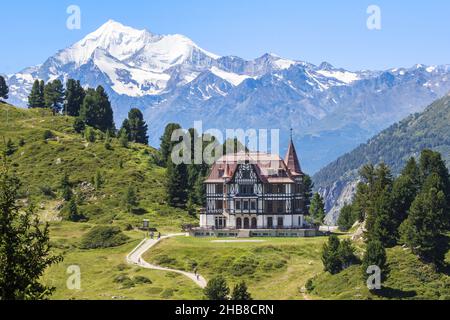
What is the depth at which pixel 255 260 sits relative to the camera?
337 feet

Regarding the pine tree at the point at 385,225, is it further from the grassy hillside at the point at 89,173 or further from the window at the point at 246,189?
the grassy hillside at the point at 89,173

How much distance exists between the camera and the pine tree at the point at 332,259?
96.8 metres

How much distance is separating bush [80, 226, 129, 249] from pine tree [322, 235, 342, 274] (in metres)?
33.8

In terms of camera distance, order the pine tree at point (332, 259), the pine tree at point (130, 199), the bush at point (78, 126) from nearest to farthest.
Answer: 1. the pine tree at point (332, 259)
2. the pine tree at point (130, 199)
3. the bush at point (78, 126)

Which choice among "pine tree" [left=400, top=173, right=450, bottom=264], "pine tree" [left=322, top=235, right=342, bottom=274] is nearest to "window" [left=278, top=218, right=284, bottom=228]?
"pine tree" [left=322, top=235, right=342, bottom=274]

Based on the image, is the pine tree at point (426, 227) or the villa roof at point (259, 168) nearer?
the pine tree at point (426, 227)

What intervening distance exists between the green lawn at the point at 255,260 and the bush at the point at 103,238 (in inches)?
330

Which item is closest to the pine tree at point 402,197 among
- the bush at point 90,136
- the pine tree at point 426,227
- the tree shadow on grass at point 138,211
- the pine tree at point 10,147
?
the pine tree at point 426,227

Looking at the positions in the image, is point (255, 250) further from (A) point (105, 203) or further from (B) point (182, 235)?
(A) point (105, 203)

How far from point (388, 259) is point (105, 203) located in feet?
219

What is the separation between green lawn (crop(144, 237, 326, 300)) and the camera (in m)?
95.3

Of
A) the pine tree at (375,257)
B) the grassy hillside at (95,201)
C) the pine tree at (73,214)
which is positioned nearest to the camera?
the pine tree at (375,257)
